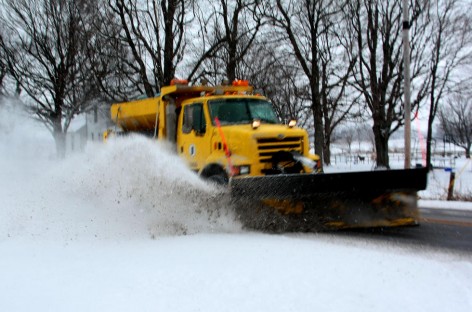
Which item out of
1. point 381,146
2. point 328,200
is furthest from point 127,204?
point 381,146

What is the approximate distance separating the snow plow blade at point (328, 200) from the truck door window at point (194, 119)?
2.44 m

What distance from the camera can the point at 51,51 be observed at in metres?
22.0

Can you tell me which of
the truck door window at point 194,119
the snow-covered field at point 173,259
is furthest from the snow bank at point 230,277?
the truck door window at point 194,119

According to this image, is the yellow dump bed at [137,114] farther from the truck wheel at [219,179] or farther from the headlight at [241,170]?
the headlight at [241,170]

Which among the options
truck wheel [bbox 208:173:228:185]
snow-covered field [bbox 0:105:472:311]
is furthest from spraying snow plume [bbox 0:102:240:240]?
truck wheel [bbox 208:173:228:185]

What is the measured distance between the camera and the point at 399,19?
954 inches

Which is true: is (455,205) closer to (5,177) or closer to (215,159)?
(215,159)

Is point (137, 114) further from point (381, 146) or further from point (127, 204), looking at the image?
point (381, 146)

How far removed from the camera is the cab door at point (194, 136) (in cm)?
882

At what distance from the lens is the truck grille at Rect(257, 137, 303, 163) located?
789 cm

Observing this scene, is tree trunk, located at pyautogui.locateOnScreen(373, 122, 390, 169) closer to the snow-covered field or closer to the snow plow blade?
the snow plow blade

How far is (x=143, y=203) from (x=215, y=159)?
62.1 inches

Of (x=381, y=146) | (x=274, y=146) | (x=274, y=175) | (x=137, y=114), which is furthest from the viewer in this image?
(x=381, y=146)

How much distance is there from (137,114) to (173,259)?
664 centimetres
